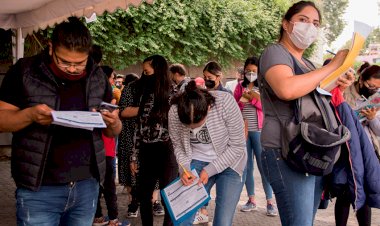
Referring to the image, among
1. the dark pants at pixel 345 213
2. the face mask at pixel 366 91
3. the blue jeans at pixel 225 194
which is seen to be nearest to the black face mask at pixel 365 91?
the face mask at pixel 366 91

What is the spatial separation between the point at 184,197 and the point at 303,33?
62.2 inches

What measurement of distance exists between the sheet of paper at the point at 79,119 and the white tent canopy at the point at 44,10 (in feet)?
9.35

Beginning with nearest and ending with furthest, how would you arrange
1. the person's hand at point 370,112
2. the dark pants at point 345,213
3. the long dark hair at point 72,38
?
the long dark hair at point 72,38 → the dark pants at point 345,213 → the person's hand at point 370,112

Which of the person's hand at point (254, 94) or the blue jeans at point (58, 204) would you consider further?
the person's hand at point (254, 94)

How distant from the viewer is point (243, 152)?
3920 millimetres

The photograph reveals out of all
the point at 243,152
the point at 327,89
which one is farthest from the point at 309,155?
the point at 243,152

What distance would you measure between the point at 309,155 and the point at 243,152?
47.0 inches

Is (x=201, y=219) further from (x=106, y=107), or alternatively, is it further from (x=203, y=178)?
(x=106, y=107)

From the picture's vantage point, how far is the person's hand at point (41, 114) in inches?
97.4

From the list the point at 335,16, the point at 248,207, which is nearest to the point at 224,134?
the point at 248,207

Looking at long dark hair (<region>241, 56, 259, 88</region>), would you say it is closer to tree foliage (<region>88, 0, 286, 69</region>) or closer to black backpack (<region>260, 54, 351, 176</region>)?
black backpack (<region>260, 54, 351, 176</region>)

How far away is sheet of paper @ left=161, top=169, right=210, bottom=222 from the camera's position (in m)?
3.69

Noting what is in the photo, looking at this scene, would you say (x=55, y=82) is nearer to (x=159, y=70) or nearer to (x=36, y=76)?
(x=36, y=76)

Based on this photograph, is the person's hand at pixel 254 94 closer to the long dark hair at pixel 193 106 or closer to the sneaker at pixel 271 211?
the sneaker at pixel 271 211
